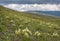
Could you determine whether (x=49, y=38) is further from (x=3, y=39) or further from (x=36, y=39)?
(x=3, y=39)

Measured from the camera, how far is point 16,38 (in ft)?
47.8

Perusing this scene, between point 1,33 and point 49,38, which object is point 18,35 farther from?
point 49,38

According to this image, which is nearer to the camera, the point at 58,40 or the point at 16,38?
the point at 16,38

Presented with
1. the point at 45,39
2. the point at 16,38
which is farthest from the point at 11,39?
the point at 45,39

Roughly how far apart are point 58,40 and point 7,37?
3474 mm

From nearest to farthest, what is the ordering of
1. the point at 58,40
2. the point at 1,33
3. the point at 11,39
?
the point at 11,39
the point at 1,33
the point at 58,40

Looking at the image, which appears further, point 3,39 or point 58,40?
point 58,40

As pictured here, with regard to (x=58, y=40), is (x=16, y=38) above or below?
above

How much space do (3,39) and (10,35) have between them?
835 millimetres

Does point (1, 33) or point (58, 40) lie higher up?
point (1, 33)

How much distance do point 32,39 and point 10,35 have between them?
4.03 feet

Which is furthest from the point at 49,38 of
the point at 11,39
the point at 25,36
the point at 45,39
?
the point at 11,39

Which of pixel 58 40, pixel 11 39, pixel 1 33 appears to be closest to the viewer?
pixel 11 39

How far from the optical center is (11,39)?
1436 centimetres
